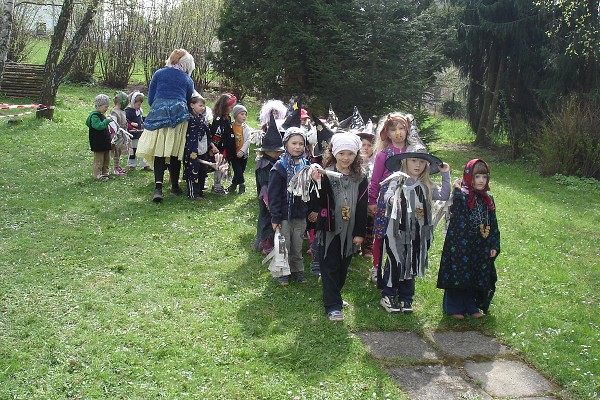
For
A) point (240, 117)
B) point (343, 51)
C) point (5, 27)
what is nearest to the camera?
point (240, 117)

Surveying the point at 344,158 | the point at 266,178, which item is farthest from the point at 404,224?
the point at 266,178

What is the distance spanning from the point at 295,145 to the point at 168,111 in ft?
10.6

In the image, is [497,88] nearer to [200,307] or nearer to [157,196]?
[157,196]

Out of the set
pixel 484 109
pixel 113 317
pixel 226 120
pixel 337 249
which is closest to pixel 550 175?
pixel 484 109

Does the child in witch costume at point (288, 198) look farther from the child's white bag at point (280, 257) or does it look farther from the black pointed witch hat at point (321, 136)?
the black pointed witch hat at point (321, 136)

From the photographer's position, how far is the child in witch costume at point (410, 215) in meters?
5.73

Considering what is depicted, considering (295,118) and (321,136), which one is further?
(321,136)

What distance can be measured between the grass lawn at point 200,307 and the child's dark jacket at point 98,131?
25.7 inches

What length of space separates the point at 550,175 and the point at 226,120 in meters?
9.73

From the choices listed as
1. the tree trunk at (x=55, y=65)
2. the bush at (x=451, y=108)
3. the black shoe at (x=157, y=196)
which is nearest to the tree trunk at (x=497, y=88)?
the bush at (x=451, y=108)

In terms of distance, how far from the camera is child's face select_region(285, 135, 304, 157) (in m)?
6.36

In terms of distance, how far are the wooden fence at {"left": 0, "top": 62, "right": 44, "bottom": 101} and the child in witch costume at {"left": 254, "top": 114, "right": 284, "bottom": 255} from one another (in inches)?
556

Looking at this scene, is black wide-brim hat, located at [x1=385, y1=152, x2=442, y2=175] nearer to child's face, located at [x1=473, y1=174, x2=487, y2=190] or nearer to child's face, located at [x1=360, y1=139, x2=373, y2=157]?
child's face, located at [x1=473, y1=174, x2=487, y2=190]

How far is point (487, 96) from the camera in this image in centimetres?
2061
